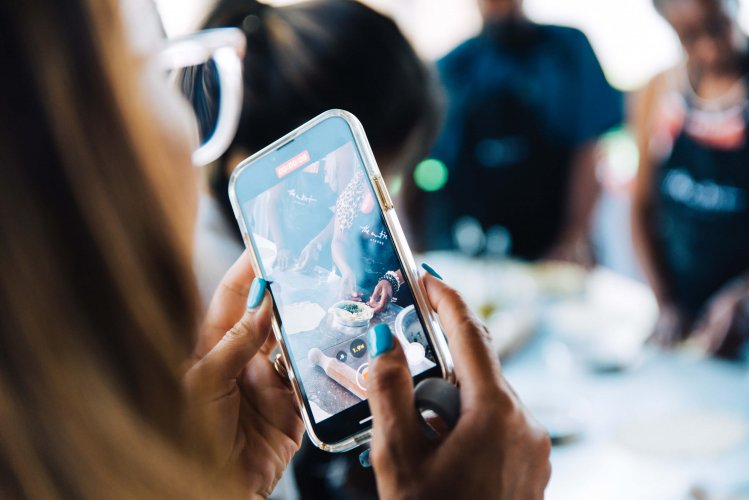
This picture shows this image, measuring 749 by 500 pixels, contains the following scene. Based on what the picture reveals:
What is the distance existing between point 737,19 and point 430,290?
141 cm

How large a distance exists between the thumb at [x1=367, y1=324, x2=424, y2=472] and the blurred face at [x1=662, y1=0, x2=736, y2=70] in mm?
1396

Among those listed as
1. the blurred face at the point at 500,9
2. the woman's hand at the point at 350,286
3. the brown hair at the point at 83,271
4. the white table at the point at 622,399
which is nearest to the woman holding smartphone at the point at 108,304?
the brown hair at the point at 83,271

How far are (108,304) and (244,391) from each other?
0.27 m

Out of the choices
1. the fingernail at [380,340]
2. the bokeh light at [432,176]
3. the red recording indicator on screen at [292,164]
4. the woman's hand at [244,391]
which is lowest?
the bokeh light at [432,176]

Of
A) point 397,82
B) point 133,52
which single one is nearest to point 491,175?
point 397,82

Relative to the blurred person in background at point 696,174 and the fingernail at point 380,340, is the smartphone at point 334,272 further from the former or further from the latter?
the blurred person in background at point 696,174

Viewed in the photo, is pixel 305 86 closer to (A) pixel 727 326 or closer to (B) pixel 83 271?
(B) pixel 83 271

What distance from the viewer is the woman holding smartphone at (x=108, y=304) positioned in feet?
1.19

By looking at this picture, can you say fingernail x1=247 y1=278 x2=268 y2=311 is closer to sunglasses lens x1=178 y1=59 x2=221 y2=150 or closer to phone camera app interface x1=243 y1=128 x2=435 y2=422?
phone camera app interface x1=243 y1=128 x2=435 y2=422

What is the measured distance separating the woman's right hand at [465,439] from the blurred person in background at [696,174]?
39.3 inches

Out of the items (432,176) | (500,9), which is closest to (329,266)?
(432,176)

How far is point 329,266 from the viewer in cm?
57

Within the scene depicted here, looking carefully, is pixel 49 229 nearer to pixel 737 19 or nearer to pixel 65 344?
pixel 65 344

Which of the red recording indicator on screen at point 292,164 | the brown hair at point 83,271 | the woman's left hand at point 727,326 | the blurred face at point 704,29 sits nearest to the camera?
the brown hair at point 83,271
